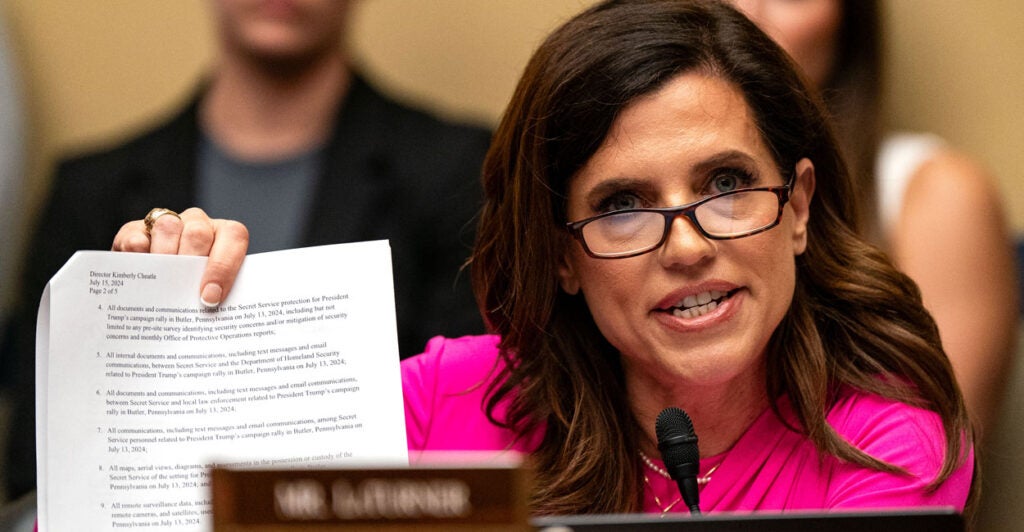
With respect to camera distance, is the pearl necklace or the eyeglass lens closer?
the eyeglass lens

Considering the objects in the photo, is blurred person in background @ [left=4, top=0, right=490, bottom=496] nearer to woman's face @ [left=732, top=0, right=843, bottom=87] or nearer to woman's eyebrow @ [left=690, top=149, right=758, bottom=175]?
woman's face @ [left=732, top=0, right=843, bottom=87]

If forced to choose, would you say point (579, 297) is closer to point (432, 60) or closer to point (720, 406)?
point (720, 406)

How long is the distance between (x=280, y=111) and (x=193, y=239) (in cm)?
141

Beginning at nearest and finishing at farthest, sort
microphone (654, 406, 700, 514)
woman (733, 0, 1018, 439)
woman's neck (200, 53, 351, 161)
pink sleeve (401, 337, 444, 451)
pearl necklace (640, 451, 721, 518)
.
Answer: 1. microphone (654, 406, 700, 514)
2. pearl necklace (640, 451, 721, 518)
3. pink sleeve (401, 337, 444, 451)
4. woman (733, 0, 1018, 439)
5. woman's neck (200, 53, 351, 161)

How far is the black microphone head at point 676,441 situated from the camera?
4.22ft

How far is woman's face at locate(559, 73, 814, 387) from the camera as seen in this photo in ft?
4.99

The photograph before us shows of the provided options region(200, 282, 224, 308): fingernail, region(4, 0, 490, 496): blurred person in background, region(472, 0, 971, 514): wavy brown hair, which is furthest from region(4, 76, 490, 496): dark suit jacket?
region(200, 282, 224, 308): fingernail

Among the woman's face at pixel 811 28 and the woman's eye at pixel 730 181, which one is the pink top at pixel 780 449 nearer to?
the woman's eye at pixel 730 181

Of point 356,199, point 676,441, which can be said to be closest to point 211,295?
point 676,441

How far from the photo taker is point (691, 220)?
59.2 inches

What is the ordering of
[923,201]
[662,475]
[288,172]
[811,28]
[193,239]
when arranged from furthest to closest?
[288,172], [811,28], [923,201], [662,475], [193,239]

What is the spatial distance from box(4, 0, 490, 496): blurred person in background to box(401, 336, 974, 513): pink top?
78 cm

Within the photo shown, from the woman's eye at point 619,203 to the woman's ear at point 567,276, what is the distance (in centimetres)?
12

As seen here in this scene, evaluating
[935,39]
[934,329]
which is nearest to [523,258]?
[934,329]
